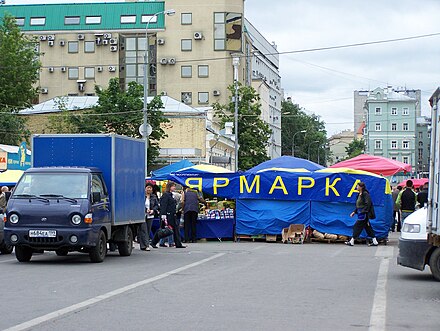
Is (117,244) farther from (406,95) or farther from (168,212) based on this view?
(406,95)

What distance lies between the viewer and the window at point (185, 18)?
89.1 m

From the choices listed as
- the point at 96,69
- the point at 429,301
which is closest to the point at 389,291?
the point at 429,301

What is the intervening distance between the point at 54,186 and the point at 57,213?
32.6 inches

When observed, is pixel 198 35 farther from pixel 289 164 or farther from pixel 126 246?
pixel 126 246

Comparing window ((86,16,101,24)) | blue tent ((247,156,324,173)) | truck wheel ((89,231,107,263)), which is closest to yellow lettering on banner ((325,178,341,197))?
blue tent ((247,156,324,173))

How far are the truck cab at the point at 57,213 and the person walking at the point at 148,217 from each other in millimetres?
4079

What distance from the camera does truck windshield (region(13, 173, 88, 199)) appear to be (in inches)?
726

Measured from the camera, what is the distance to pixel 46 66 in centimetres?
9250

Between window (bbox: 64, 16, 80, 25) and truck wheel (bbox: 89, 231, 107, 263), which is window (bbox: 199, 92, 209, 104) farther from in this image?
truck wheel (bbox: 89, 231, 107, 263)

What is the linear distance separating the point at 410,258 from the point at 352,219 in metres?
12.8

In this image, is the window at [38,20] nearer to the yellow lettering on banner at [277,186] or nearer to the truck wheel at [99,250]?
the yellow lettering on banner at [277,186]

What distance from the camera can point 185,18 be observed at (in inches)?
3519

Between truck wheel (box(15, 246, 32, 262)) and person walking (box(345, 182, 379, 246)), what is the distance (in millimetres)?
10957

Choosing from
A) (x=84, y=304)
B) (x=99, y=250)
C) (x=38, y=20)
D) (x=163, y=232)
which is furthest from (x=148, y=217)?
(x=38, y=20)
